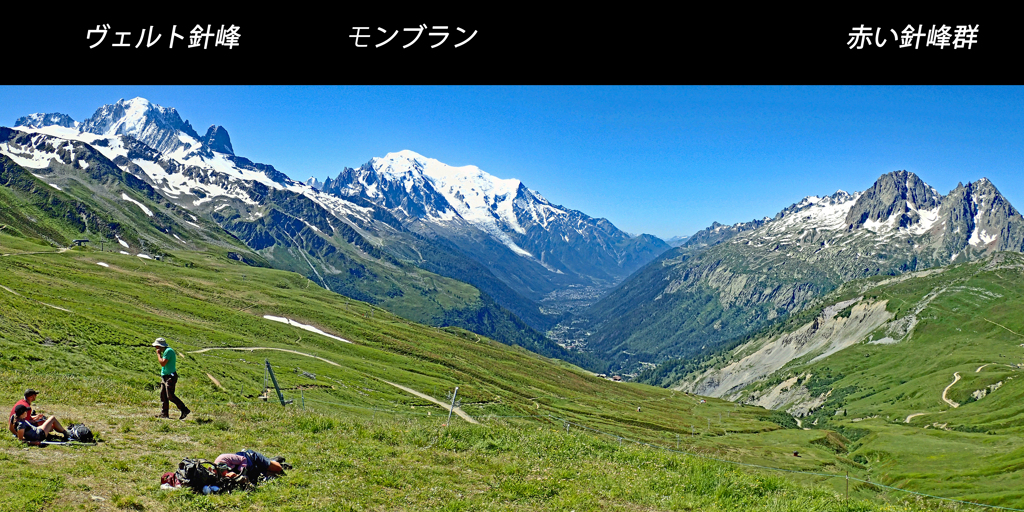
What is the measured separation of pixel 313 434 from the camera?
27594 millimetres

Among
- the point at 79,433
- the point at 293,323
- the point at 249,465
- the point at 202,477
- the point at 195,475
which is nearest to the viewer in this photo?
the point at 195,475

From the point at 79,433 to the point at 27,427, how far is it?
1.71m

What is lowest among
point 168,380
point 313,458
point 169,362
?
point 313,458

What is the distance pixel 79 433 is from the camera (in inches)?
859

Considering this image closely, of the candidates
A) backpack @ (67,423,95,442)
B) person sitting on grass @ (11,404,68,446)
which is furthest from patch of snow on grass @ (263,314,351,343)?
person sitting on grass @ (11,404,68,446)

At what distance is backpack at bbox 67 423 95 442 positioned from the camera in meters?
21.8

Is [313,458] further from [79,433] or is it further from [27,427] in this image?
[27,427]

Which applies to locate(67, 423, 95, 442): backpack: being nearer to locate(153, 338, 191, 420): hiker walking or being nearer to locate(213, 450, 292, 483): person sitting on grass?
locate(153, 338, 191, 420): hiker walking

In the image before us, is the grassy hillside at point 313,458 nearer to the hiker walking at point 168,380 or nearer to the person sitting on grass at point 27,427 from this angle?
the person sitting on grass at point 27,427

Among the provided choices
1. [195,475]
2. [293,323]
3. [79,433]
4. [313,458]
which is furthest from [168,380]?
[293,323]

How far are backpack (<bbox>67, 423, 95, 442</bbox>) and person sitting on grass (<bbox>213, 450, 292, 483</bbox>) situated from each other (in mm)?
7073

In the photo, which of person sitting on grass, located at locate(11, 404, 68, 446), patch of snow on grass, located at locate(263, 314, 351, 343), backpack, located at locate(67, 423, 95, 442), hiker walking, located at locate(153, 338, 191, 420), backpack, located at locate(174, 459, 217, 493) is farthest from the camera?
patch of snow on grass, located at locate(263, 314, 351, 343)
